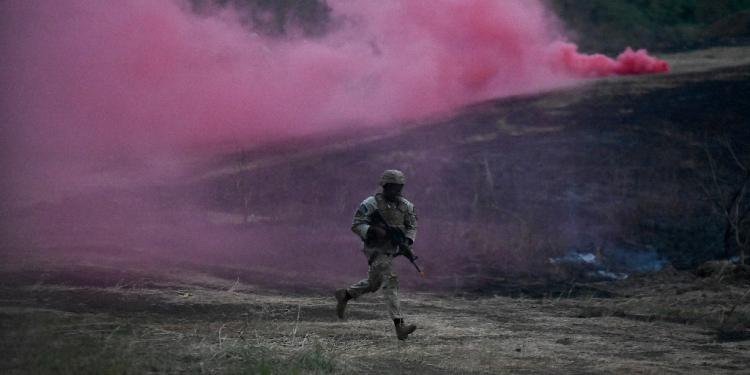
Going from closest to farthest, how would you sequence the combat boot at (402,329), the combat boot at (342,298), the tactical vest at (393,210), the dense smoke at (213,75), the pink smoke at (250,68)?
the combat boot at (402,329) → the tactical vest at (393,210) → the combat boot at (342,298) → the dense smoke at (213,75) → the pink smoke at (250,68)

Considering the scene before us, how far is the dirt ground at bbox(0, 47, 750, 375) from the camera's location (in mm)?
5953

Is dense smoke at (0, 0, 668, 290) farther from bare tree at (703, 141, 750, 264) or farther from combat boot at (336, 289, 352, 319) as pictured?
bare tree at (703, 141, 750, 264)

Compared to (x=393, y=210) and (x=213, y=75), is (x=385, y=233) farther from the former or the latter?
(x=213, y=75)

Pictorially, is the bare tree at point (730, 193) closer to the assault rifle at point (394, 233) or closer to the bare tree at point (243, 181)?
the assault rifle at point (394, 233)

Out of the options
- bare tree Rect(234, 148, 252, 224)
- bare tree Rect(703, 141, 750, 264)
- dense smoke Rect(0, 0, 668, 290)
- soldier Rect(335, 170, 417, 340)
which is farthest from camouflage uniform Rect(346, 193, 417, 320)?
bare tree Rect(703, 141, 750, 264)

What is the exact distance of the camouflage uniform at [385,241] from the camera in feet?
25.6

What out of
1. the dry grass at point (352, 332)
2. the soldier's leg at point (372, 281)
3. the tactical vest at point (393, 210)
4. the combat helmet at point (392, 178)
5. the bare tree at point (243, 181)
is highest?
the bare tree at point (243, 181)

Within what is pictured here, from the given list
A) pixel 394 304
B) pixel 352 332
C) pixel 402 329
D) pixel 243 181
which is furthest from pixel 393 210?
pixel 243 181

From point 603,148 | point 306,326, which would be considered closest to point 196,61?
point 603,148

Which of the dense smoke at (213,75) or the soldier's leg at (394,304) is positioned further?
the dense smoke at (213,75)

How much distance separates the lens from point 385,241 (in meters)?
7.91

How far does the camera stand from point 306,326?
8.30 metres

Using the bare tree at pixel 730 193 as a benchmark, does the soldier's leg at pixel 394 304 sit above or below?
below

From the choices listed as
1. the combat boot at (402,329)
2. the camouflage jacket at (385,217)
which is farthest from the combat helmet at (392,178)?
the combat boot at (402,329)
